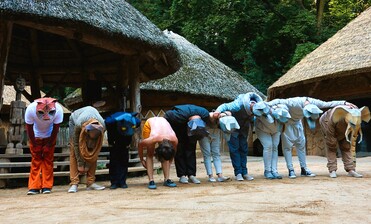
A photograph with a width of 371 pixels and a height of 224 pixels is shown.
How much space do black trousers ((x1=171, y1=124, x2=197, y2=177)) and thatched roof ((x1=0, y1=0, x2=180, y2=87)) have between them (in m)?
2.08

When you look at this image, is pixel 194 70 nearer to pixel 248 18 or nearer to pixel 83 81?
pixel 83 81

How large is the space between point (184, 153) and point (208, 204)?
205 centimetres

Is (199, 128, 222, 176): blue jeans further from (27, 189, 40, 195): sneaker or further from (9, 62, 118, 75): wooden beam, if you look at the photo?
(9, 62, 118, 75): wooden beam

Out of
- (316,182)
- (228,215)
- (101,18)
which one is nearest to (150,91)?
(101,18)

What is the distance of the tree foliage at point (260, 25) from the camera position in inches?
757

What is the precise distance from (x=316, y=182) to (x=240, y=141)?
123cm

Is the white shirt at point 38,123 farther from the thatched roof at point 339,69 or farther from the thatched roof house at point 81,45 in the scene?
the thatched roof at point 339,69

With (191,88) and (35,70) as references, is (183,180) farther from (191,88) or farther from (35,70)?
(191,88)

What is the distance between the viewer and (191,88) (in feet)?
44.8

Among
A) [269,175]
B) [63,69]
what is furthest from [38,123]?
[63,69]

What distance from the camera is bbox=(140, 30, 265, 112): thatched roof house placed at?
44.2 ft

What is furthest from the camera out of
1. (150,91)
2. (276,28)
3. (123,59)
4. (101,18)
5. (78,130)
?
(276,28)

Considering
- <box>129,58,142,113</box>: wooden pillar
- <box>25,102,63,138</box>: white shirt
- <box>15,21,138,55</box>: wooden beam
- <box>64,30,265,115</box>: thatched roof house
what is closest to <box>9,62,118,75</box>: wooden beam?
<box>129,58,142,113</box>: wooden pillar

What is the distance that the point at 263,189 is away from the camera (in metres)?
4.88
